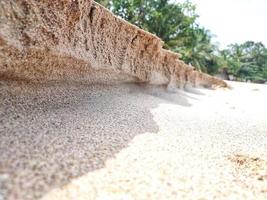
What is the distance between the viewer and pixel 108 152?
1.12 m

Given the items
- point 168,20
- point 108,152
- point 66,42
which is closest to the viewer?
point 108,152

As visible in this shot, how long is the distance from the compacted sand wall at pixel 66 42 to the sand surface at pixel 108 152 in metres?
0.12

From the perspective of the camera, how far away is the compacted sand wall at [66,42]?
126cm

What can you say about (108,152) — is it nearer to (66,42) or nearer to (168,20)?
(66,42)

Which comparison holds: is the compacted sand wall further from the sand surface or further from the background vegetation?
the background vegetation

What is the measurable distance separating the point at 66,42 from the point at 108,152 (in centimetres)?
77

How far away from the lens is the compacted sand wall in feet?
4.12

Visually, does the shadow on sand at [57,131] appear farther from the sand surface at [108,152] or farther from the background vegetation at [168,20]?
the background vegetation at [168,20]

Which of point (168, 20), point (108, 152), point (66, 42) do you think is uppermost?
point (168, 20)

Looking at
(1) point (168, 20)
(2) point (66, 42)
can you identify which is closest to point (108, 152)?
(2) point (66, 42)

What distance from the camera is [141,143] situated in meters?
1.32

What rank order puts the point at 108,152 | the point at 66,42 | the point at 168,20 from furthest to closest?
the point at 168,20, the point at 66,42, the point at 108,152

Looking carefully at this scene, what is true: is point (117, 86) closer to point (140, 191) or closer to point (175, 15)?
point (140, 191)

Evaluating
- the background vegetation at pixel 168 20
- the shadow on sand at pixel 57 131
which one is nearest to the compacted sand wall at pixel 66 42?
the shadow on sand at pixel 57 131
